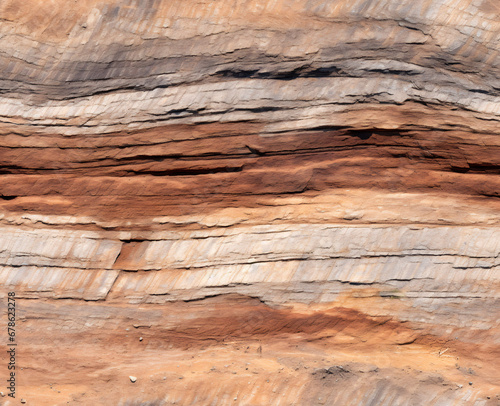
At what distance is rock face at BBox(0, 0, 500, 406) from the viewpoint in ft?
27.2

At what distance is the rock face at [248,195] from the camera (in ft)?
27.2

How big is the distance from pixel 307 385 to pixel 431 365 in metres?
2.03

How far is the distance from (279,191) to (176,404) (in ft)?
12.8

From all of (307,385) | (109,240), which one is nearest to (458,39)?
(307,385)

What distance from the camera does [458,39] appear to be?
8.75 m

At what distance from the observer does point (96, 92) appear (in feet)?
30.7

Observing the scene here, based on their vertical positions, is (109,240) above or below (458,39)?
below

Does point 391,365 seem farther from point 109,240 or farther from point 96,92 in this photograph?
point 96,92

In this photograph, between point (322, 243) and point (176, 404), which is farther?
point (322, 243)

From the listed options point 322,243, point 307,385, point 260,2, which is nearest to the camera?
point 307,385

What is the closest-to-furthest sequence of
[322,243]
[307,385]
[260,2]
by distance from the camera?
[307,385] → [322,243] → [260,2]

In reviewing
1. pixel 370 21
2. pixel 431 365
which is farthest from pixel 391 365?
pixel 370 21

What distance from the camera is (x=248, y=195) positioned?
9.05 m

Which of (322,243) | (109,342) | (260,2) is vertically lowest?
(109,342)
